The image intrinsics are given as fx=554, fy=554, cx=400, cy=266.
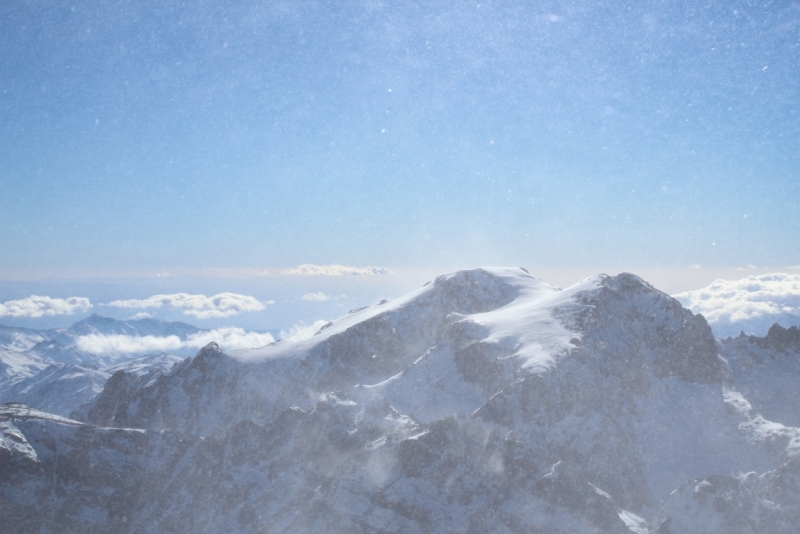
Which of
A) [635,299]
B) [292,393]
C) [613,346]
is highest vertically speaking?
[635,299]

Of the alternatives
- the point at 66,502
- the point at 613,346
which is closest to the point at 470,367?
the point at 613,346

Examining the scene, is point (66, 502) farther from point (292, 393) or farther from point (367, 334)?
point (367, 334)

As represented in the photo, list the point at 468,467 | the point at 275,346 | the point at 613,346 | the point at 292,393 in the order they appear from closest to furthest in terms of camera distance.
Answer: the point at 468,467 → the point at 613,346 → the point at 292,393 → the point at 275,346

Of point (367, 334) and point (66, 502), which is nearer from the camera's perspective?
point (66, 502)

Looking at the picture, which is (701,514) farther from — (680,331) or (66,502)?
(66,502)

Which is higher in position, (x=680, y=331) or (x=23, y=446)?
(x=680, y=331)

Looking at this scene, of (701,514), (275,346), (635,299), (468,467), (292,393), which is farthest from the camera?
(275,346)
